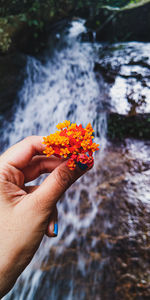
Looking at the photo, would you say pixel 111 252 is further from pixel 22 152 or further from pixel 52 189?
pixel 22 152

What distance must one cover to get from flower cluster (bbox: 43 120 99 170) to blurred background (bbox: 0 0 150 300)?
5.39 ft

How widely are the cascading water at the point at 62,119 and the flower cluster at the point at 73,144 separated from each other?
1.73 metres

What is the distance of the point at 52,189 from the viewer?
1328mm

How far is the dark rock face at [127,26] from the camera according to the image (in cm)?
560

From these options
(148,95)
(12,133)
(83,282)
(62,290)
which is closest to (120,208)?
(83,282)

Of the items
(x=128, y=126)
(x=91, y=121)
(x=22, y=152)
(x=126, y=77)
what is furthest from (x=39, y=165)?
(x=126, y=77)

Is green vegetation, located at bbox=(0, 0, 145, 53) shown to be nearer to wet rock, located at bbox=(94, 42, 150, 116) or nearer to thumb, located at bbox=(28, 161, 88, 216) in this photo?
wet rock, located at bbox=(94, 42, 150, 116)

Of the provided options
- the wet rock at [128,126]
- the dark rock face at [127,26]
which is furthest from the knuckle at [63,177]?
the dark rock face at [127,26]

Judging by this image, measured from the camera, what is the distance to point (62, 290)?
6.97 ft

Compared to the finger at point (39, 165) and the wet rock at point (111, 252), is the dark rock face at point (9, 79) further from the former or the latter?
the finger at point (39, 165)

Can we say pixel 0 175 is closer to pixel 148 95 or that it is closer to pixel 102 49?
pixel 148 95

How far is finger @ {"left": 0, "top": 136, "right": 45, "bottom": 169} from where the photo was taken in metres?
1.55

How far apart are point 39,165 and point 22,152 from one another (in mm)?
319

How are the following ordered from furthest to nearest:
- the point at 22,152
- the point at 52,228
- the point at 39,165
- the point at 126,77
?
the point at 126,77
the point at 39,165
the point at 22,152
the point at 52,228
